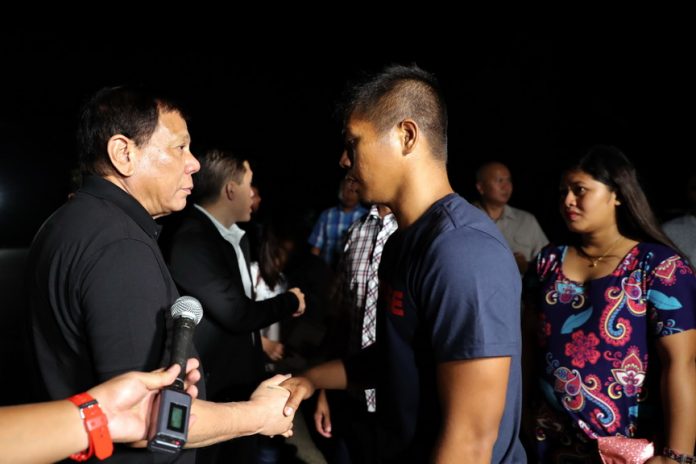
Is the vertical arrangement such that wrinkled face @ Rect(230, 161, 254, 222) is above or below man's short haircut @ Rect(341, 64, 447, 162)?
below

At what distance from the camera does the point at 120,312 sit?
3.93ft

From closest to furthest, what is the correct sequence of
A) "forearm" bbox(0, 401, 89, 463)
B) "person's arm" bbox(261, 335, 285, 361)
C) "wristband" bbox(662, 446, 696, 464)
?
"forearm" bbox(0, 401, 89, 463)
"wristband" bbox(662, 446, 696, 464)
"person's arm" bbox(261, 335, 285, 361)

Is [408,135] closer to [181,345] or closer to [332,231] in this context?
[181,345]

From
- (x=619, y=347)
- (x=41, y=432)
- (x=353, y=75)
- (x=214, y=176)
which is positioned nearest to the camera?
(x=41, y=432)

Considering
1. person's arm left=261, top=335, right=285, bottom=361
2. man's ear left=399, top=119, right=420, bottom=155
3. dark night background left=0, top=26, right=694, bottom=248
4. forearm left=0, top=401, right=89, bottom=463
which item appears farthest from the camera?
dark night background left=0, top=26, right=694, bottom=248

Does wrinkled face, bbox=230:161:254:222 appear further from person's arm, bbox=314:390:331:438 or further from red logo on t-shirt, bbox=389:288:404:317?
red logo on t-shirt, bbox=389:288:404:317

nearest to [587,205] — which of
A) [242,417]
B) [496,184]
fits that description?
[242,417]

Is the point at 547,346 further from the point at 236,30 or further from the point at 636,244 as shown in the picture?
the point at 236,30

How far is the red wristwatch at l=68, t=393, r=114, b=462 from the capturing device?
3.24 ft

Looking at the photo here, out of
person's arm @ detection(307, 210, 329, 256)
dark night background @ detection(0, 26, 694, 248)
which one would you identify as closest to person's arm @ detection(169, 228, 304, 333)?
person's arm @ detection(307, 210, 329, 256)

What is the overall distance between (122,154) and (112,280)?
458mm

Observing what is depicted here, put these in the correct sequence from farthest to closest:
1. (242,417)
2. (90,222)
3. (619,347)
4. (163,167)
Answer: (619,347), (163,167), (242,417), (90,222)

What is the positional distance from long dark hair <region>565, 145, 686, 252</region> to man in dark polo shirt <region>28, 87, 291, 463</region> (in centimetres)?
154

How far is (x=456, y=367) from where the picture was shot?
1.14m
